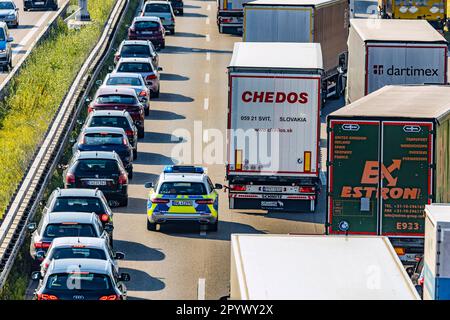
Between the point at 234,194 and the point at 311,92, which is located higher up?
the point at 311,92

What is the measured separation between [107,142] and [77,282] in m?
14.4

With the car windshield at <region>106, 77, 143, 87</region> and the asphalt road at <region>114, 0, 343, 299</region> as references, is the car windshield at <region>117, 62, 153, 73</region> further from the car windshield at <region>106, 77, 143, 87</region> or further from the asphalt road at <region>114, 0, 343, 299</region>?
the car windshield at <region>106, 77, 143, 87</region>

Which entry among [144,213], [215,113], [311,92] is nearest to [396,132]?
[311,92]

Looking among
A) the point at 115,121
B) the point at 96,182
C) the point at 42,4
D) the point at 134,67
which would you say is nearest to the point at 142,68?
the point at 134,67

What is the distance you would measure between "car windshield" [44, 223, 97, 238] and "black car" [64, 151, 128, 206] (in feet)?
20.4

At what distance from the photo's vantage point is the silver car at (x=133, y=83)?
149 feet

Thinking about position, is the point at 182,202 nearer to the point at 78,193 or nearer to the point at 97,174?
the point at 78,193

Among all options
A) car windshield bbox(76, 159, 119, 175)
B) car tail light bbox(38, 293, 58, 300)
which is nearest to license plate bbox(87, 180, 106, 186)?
car windshield bbox(76, 159, 119, 175)

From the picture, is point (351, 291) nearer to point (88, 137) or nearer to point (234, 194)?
point (234, 194)

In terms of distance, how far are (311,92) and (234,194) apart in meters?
2.79

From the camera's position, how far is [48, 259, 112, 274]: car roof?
72.8ft

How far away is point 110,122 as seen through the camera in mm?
39031

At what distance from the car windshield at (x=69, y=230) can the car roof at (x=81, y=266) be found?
3680 millimetres
